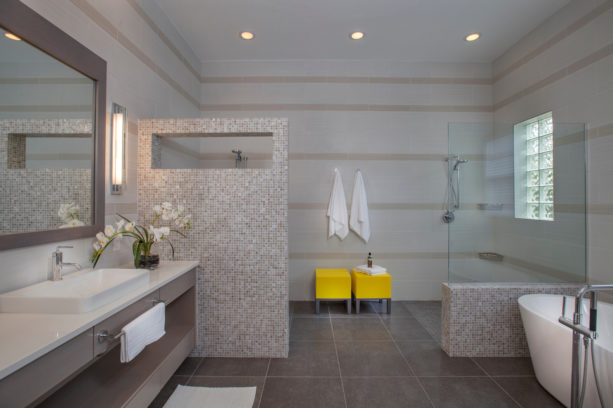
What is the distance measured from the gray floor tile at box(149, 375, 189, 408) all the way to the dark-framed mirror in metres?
1.13

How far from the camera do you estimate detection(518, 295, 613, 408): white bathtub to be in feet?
4.97

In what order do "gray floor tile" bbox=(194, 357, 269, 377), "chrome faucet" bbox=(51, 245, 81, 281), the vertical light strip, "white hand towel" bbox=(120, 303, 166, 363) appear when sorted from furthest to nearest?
"gray floor tile" bbox=(194, 357, 269, 377) < the vertical light strip < "chrome faucet" bbox=(51, 245, 81, 281) < "white hand towel" bbox=(120, 303, 166, 363)

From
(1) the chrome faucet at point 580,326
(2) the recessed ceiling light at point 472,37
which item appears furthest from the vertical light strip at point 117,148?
(2) the recessed ceiling light at point 472,37

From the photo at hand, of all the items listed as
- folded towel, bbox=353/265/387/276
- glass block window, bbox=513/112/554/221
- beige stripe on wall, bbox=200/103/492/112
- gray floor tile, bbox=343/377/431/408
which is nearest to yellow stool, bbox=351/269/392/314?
folded towel, bbox=353/265/387/276

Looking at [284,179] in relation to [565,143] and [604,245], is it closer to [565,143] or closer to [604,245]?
[565,143]

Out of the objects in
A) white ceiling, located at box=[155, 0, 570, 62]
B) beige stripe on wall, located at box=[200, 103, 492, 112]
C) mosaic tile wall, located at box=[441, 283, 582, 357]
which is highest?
white ceiling, located at box=[155, 0, 570, 62]

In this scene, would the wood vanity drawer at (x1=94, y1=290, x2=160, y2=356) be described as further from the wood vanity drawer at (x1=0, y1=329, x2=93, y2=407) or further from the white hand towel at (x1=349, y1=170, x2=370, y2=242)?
the white hand towel at (x1=349, y1=170, x2=370, y2=242)

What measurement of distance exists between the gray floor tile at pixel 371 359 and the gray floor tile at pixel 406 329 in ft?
0.66

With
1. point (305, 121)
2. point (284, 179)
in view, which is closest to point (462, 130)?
point (284, 179)

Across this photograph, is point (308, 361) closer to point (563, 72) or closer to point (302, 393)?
point (302, 393)

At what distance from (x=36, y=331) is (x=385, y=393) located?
6.25 ft

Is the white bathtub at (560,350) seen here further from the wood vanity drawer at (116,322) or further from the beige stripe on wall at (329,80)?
the beige stripe on wall at (329,80)

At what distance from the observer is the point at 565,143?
237 cm

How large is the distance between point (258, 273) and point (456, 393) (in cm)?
160
